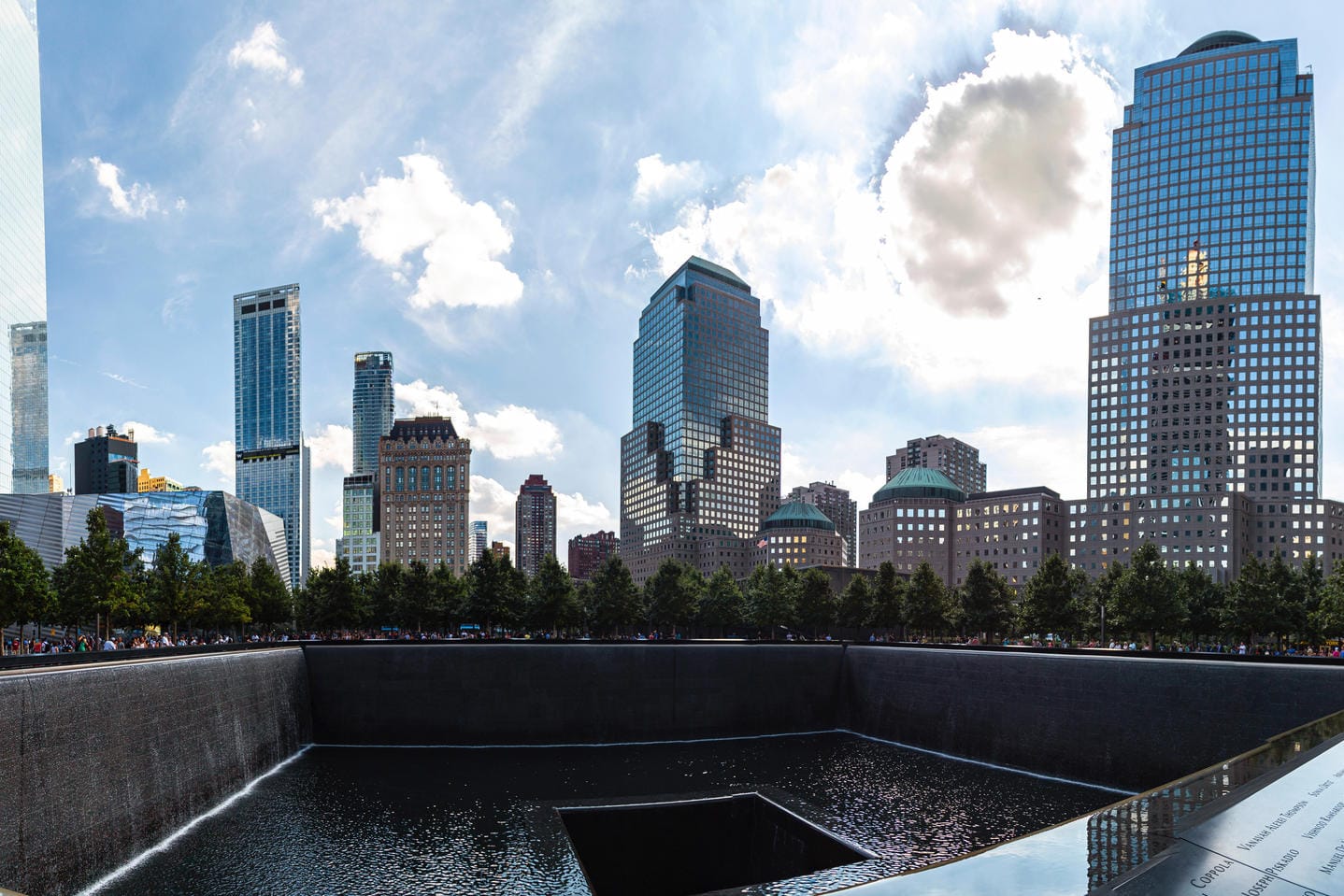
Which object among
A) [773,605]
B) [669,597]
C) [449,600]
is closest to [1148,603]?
[773,605]

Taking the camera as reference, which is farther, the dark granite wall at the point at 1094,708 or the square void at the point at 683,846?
the dark granite wall at the point at 1094,708

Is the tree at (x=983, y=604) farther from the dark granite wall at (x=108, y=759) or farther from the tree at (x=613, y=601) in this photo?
the dark granite wall at (x=108, y=759)

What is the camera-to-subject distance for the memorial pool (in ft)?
71.0

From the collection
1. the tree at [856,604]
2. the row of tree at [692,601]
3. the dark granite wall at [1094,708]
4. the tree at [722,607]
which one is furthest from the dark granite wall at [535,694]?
the tree at [722,607]

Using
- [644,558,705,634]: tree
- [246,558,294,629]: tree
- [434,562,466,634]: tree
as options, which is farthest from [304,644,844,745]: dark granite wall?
[246,558,294,629]: tree

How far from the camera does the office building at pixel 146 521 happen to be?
127500 millimetres

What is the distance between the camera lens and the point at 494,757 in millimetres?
39094

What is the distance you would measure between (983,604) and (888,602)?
342 inches

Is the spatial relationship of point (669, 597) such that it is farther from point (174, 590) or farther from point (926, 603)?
point (174, 590)

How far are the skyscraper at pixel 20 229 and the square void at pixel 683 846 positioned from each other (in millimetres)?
116471

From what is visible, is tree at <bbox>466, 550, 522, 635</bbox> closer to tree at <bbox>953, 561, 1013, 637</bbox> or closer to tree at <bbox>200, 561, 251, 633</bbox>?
tree at <bbox>200, 561, 251, 633</bbox>

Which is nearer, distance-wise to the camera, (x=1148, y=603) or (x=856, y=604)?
(x=1148, y=603)

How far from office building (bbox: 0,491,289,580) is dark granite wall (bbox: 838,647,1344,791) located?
11567 cm

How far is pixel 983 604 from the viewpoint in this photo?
76.2 meters
